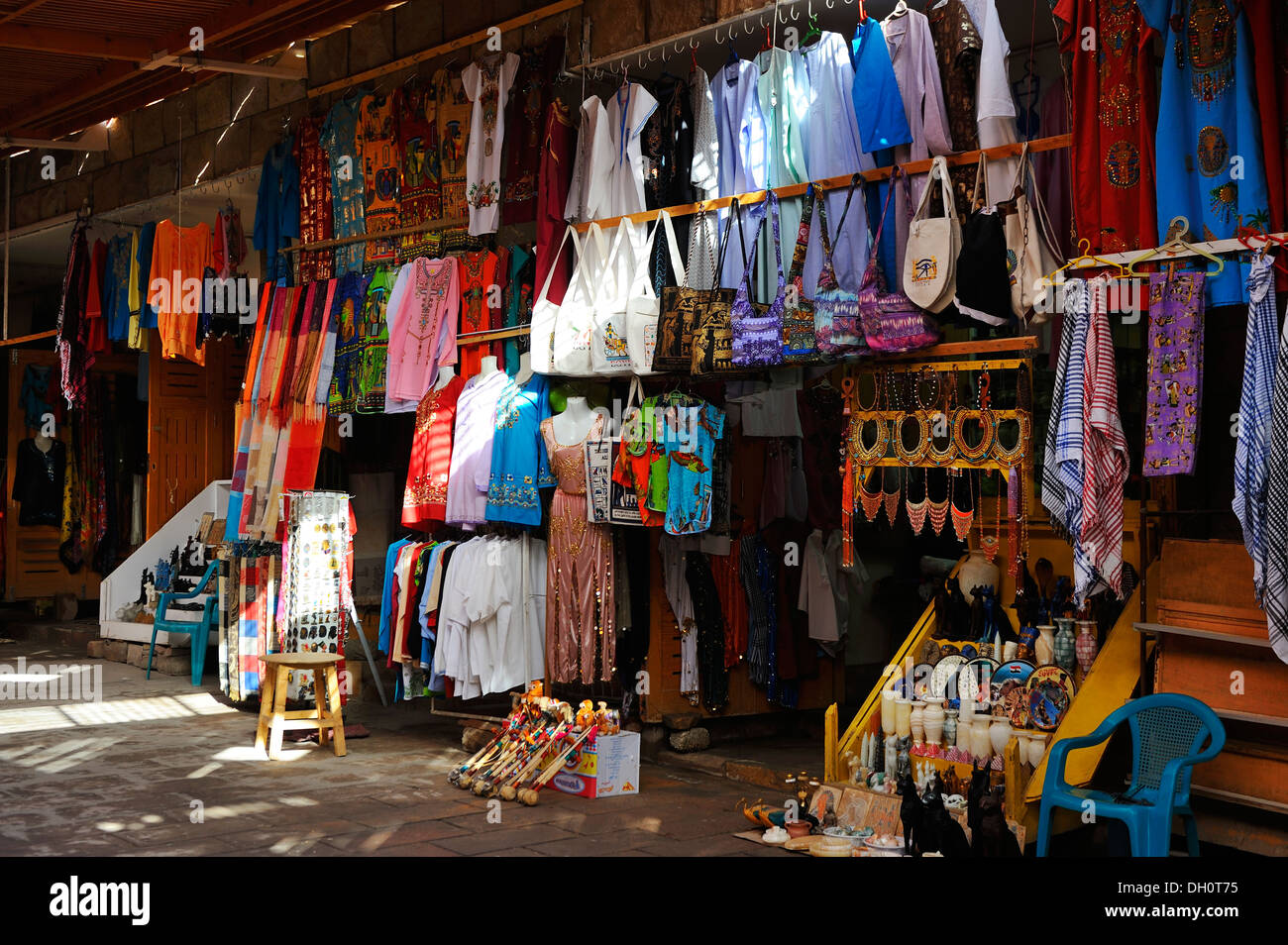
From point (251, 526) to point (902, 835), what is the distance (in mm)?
5441

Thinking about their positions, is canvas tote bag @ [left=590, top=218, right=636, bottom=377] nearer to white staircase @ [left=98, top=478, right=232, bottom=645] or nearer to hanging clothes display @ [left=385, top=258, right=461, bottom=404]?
hanging clothes display @ [left=385, top=258, right=461, bottom=404]

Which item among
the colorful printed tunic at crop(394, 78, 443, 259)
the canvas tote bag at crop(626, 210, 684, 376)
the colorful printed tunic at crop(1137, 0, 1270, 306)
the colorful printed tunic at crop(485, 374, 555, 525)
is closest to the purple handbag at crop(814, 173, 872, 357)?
A: the canvas tote bag at crop(626, 210, 684, 376)

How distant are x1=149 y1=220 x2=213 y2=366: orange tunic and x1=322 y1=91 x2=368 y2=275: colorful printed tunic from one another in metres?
2.05

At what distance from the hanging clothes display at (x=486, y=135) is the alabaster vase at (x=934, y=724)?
384cm

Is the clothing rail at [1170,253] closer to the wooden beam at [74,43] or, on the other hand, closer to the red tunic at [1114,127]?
the red tunic at [1114,127]

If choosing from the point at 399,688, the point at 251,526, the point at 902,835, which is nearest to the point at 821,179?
the point at 902,835

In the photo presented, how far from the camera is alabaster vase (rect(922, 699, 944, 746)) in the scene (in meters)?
5.75

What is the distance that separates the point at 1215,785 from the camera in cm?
495

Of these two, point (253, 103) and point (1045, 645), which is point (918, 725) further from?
point (253, 103)

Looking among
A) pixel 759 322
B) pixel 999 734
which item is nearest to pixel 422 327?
pixel 759 322

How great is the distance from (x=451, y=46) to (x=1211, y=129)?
15.8 ft

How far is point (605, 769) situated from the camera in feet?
21.3
